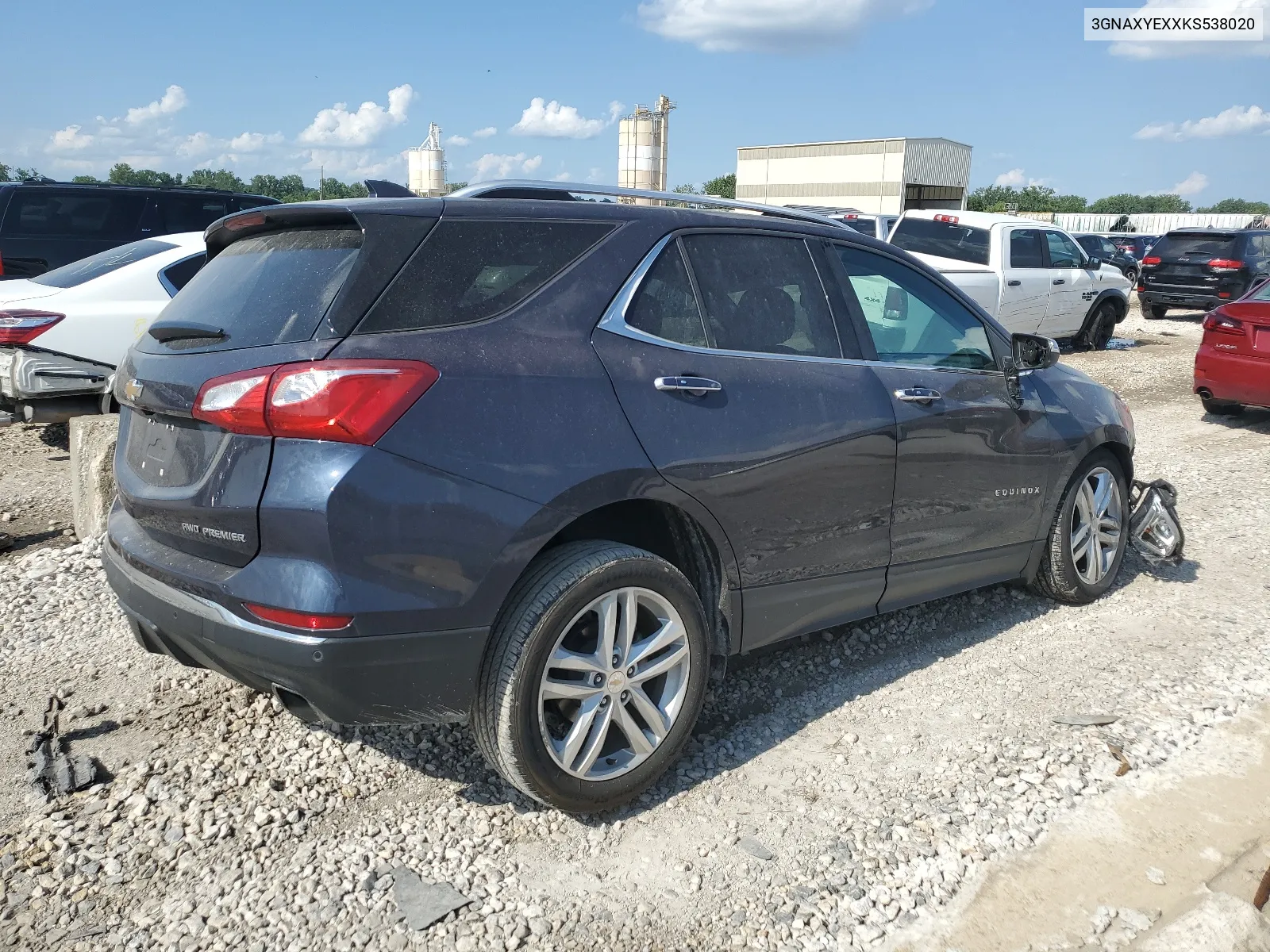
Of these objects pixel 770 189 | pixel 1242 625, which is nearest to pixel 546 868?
pixel 1242 625

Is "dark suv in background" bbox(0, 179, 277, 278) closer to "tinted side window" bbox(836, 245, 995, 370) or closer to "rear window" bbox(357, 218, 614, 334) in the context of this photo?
"tinted side window" bbox(836, 245, 995, 370)

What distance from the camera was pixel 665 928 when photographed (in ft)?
8.89

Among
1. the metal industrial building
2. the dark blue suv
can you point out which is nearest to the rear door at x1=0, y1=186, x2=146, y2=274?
the dark blue suv

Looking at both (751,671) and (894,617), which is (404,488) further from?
(894,617)

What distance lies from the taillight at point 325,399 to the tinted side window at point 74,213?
9840mm

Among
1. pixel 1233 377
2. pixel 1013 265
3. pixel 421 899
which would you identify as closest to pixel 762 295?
pixel 421 899

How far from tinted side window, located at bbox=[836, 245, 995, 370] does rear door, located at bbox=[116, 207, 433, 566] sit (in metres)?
1.85

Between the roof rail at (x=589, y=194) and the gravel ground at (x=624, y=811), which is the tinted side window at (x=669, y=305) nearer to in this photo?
the roof rail at (x=589, y=194)

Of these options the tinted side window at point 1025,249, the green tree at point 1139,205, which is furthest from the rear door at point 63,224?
the green tree at point 1139,205

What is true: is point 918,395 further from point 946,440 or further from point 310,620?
point 310,620

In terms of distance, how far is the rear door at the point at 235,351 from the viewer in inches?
107

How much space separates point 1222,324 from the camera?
9719mm

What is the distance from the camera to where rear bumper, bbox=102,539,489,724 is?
2.64 metres

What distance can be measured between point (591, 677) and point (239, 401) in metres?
1.25
